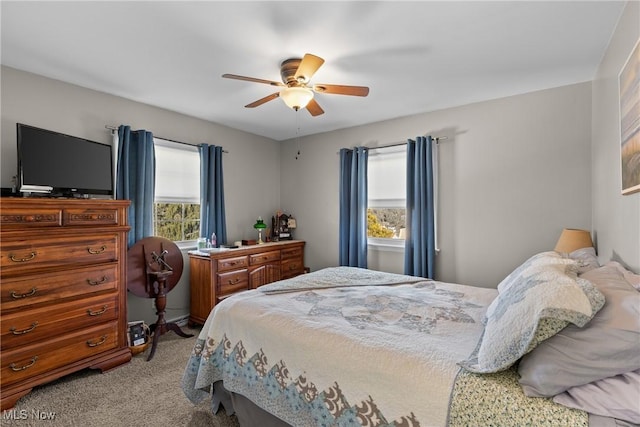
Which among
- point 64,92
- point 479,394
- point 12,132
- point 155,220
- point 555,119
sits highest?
point 64,92

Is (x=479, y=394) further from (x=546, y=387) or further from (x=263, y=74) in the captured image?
(x=263, y=74)

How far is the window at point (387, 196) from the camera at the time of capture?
394cm

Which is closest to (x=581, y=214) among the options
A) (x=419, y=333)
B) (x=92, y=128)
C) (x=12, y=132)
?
(x=419, y=333)

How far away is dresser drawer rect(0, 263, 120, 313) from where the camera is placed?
209 cm

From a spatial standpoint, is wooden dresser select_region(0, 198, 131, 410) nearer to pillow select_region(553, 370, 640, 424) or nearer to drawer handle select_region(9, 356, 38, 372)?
drawer handle select_region(9, 356, 38, 372)

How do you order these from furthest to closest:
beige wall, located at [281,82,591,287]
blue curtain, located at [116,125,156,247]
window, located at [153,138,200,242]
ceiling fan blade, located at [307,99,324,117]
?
window, located at [153,138,200,242] → blue curtain, located at [116,125,156,247] → beige wall, located at [281,82,591,287] → ceiling fan blade, located at [307,99,324,117]

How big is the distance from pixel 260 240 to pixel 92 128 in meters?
2.40

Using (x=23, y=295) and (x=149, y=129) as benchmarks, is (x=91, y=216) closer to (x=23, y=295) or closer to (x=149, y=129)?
(x=23, y=295)

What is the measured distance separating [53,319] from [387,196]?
11.7ft

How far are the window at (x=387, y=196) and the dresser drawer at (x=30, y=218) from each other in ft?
10.9

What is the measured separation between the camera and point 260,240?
4.51 m

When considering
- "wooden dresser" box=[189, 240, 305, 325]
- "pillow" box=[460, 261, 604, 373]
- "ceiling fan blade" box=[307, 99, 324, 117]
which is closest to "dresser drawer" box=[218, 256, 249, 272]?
"wooden dresser" box=[189, 240, 305, 325]

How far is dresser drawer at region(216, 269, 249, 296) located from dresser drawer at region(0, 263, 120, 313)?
1.10 meters

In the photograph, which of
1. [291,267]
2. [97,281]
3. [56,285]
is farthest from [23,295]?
[291,267]
